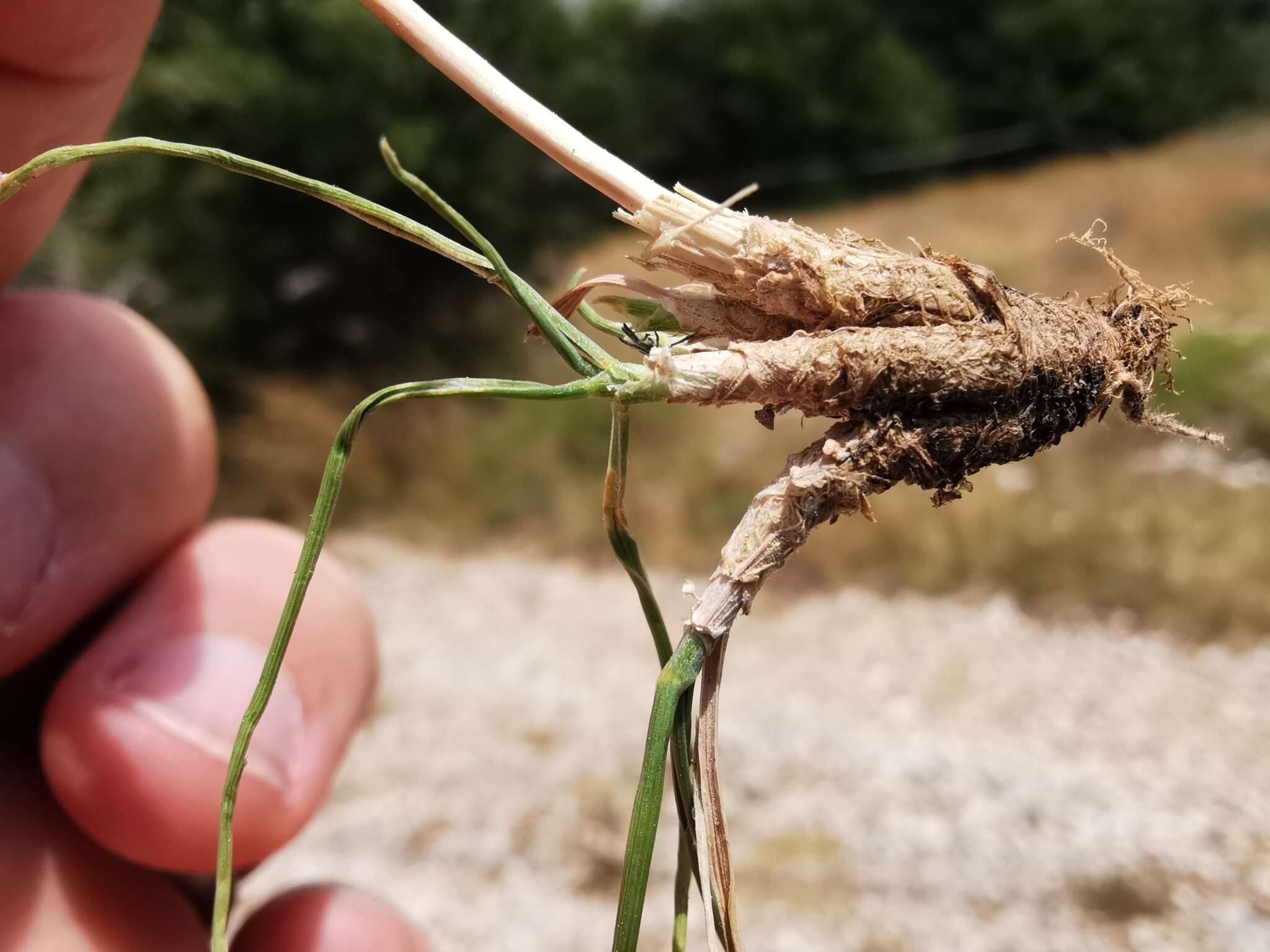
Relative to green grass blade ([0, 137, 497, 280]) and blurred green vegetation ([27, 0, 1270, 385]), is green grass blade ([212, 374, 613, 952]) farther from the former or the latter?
blurred green vegetation ([27, 0, 1270, 385])

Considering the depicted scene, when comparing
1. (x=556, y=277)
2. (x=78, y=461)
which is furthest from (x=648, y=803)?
(x=556, y=277)

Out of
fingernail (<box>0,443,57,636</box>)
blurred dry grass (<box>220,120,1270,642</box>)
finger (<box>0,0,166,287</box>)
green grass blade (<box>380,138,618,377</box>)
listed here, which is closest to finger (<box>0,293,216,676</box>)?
fingernail (<box>0,443,57,636</box>)

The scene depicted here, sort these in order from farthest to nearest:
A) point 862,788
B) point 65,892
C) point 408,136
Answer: point 408,136
point 862,788
point 65,892

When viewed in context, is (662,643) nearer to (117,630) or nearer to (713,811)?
(713,811)

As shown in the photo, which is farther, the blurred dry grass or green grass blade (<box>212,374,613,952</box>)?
the blurred dry grass

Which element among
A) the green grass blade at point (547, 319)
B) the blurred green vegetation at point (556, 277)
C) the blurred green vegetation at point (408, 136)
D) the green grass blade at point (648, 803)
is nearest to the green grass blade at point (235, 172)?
the green grass blade at point (547, 319)

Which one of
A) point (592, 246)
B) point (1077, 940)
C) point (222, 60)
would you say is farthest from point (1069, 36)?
point (1077, 940)
